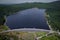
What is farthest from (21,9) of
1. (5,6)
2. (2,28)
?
(2,28)

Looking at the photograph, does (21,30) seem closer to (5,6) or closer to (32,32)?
(32,32)

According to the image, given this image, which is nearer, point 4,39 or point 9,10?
point 4,39


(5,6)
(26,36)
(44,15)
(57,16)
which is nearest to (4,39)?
(26,36)

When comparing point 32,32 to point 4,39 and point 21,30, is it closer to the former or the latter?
point 21,30

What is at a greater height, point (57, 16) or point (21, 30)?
point (57, 16)

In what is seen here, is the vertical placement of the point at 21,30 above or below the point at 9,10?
below

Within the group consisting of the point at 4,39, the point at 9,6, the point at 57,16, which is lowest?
the point at 4,39
